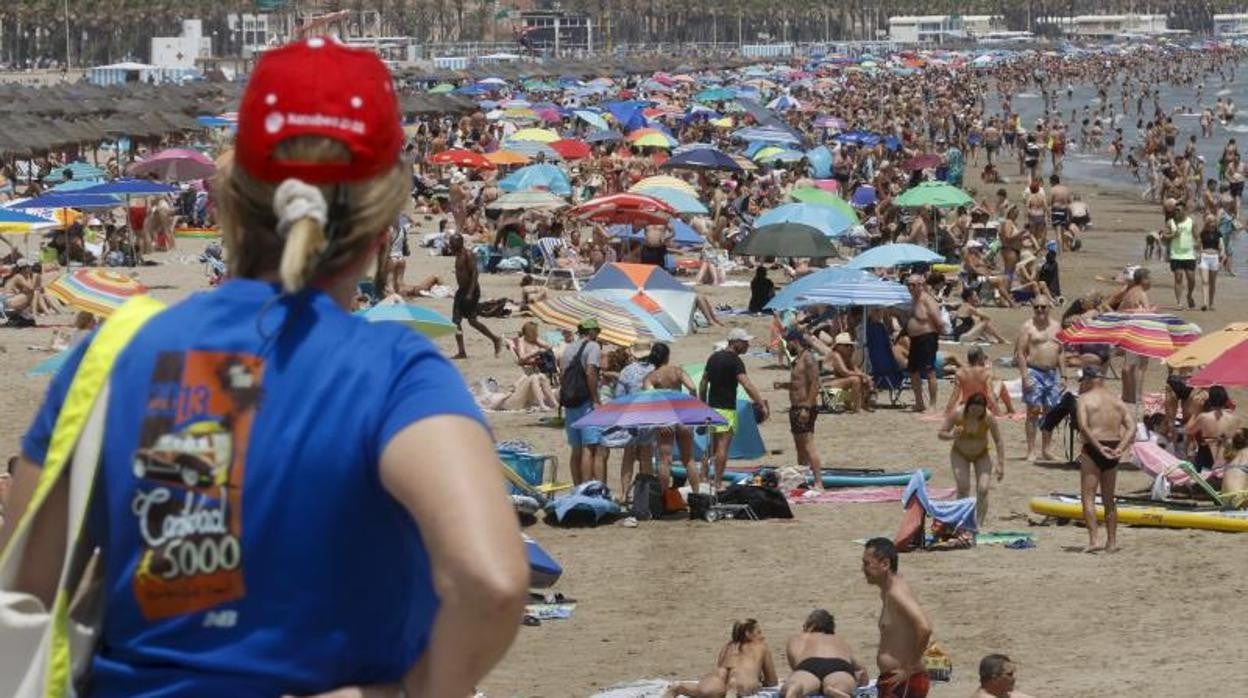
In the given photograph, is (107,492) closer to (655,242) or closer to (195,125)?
(655,242)

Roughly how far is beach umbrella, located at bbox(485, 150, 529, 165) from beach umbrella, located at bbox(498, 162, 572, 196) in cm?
572

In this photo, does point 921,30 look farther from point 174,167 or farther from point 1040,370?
point 1040,370

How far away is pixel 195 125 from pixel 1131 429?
1431 inches

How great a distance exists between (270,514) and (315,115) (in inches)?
12.6

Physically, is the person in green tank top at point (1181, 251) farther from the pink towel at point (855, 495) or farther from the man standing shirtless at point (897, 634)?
the man standing shirtless at point (897, 634)

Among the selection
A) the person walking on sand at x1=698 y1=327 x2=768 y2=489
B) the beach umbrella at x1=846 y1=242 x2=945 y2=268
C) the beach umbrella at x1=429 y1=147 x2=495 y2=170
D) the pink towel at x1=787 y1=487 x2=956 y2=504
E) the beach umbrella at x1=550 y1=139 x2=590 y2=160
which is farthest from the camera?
the beach umbrella at x1=550 y1=139 x2=590 y2=160

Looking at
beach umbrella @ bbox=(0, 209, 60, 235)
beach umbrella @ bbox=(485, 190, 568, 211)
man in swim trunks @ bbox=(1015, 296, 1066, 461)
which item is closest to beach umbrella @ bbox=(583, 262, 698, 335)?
man in swim trunks @ bbox=(1015, 296, 1066, 461)

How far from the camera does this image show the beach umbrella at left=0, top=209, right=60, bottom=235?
24.3m

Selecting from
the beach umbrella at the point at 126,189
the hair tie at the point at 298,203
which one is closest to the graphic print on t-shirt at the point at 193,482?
the hair tie at the point at 298,203

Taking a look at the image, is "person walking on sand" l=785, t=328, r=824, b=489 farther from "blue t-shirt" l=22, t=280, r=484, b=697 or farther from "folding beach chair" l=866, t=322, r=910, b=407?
"blue t-shirt" l=22, t=280, r=484, b=697

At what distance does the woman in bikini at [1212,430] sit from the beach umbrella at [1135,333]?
987 mm

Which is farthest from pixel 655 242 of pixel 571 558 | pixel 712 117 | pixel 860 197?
pixel 712 117

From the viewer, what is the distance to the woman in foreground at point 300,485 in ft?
5.57

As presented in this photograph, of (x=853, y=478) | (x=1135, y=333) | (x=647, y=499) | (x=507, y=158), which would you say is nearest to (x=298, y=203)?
(x=647, y=499)
